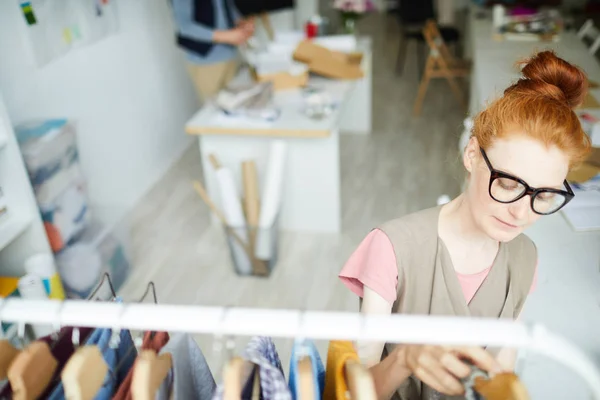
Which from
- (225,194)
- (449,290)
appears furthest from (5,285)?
(449,290)

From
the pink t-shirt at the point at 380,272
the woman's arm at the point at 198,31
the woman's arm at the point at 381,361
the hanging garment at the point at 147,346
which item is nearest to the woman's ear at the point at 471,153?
the pink t-shirt at the point at 380,272

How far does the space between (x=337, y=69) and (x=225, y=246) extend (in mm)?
1216

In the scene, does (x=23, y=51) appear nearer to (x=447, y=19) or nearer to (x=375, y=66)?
(x=375, y=66)

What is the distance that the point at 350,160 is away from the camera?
13.0ft

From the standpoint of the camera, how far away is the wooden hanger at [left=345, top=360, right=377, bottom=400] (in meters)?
0.75

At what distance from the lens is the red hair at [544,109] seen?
0.98m

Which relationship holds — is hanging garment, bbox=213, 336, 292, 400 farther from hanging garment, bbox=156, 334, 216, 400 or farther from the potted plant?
the potted plant

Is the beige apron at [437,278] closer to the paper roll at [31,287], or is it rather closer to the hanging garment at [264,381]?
the hanging garment at [264,381]

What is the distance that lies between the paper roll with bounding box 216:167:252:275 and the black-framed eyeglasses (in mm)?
1763

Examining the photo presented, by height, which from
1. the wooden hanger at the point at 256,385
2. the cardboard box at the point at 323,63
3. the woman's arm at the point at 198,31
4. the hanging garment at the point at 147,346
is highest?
the woman's arm at the point at 198,31

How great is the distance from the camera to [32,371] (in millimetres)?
870

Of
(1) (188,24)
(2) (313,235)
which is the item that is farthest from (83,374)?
(1) (188,24)

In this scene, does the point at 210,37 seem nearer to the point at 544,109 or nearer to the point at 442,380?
the point at 544,109

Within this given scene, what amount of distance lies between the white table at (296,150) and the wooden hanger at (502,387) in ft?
6.24
